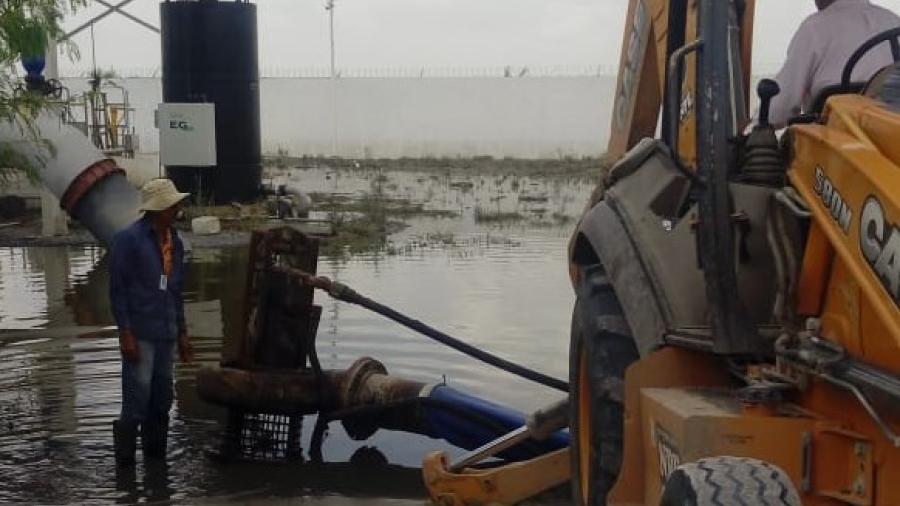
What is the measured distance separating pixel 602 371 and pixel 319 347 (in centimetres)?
639

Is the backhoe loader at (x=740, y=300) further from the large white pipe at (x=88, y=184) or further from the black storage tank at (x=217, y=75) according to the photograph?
the black storage tank at (x=217, y=75)

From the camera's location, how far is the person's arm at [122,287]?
7363 millimetres

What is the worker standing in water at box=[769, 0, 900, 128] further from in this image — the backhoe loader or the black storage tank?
the black storage tank

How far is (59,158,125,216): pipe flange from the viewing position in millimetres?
12117

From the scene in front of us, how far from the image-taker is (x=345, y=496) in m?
6.90

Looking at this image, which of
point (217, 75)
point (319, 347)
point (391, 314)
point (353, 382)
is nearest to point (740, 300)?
point (391, 314)

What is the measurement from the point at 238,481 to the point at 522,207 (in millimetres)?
18754

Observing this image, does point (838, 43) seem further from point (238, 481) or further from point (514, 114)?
point (514, 114)

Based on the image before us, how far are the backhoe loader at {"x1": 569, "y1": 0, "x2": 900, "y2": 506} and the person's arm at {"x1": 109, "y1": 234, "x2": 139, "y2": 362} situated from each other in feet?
10.6

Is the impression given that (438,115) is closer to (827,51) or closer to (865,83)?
(827,51)

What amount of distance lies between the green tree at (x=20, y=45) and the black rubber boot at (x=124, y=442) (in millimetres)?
1716

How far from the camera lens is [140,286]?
7.43 m

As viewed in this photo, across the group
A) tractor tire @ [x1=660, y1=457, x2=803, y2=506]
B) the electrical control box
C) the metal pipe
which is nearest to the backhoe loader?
tractor tire @ [x1=660, y1=457, x2=803, y2=506]

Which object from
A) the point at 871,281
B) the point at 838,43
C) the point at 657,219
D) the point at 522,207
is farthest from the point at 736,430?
the point at 522,207
